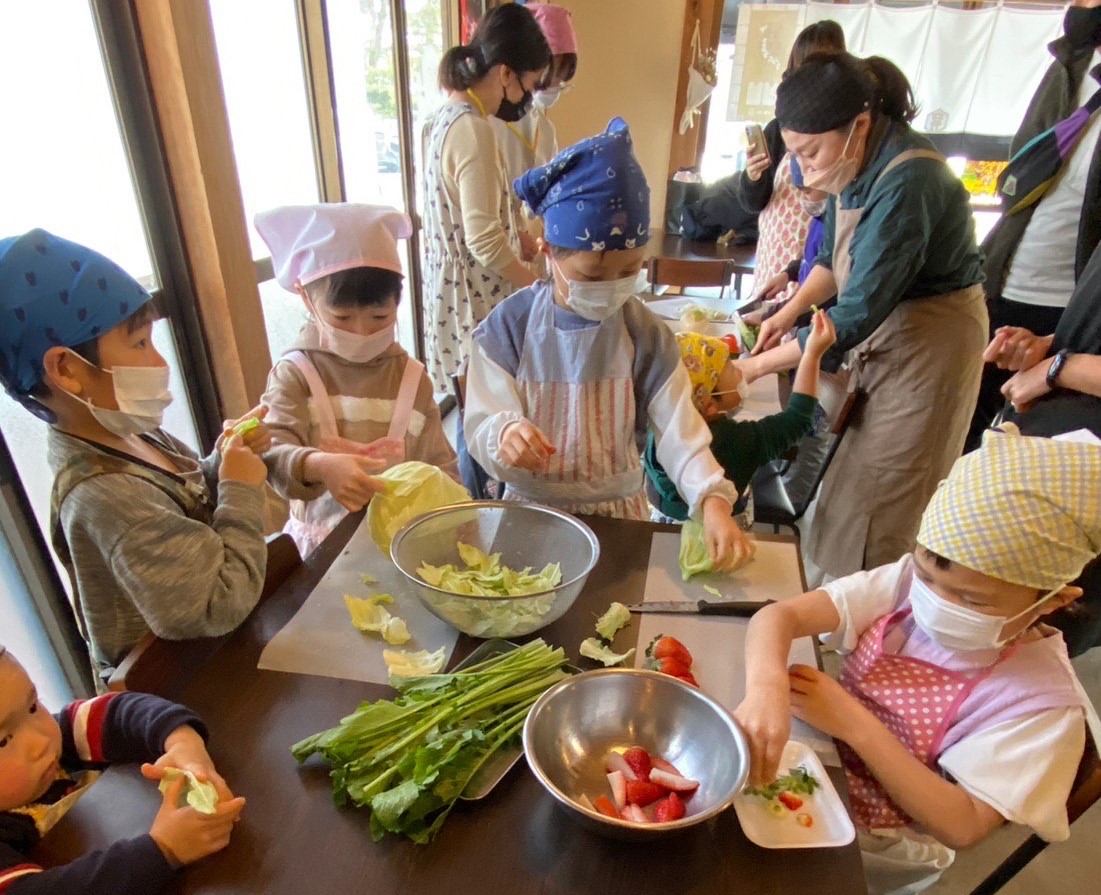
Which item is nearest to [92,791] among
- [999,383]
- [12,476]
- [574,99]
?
[12,476]

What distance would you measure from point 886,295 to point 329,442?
5.04 ft

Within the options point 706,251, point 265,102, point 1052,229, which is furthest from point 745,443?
point 706,251

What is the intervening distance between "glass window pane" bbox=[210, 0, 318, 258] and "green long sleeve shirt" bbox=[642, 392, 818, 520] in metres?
1.59

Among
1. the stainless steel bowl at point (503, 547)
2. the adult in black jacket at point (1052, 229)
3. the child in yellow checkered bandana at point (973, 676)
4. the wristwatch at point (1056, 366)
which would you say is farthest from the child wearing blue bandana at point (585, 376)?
the adult in black jacket at point (1052, 229)

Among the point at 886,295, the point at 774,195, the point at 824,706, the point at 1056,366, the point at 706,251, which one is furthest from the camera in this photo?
the point at 706,251

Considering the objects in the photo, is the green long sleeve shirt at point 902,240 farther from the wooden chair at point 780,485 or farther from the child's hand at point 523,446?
the child's hand at point 523,446

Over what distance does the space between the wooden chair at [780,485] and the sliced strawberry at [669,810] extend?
152cm

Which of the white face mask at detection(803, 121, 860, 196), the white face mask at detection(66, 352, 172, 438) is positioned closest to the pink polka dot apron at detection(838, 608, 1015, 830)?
the white face mask at detection(66, 352, 172, 438)

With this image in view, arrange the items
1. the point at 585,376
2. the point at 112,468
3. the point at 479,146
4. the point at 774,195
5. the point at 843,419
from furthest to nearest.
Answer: the point at 774,195 → the point at 479,146 → the point at 843,419 → the point at 585,376 → the point at 112,468

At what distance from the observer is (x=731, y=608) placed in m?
1.17

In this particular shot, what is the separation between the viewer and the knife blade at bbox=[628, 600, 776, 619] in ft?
3.84

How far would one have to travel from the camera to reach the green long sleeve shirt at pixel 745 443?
173 cm

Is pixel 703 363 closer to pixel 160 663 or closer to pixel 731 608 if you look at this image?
pixel 731 608

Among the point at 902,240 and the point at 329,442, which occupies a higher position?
the point at 902,240
